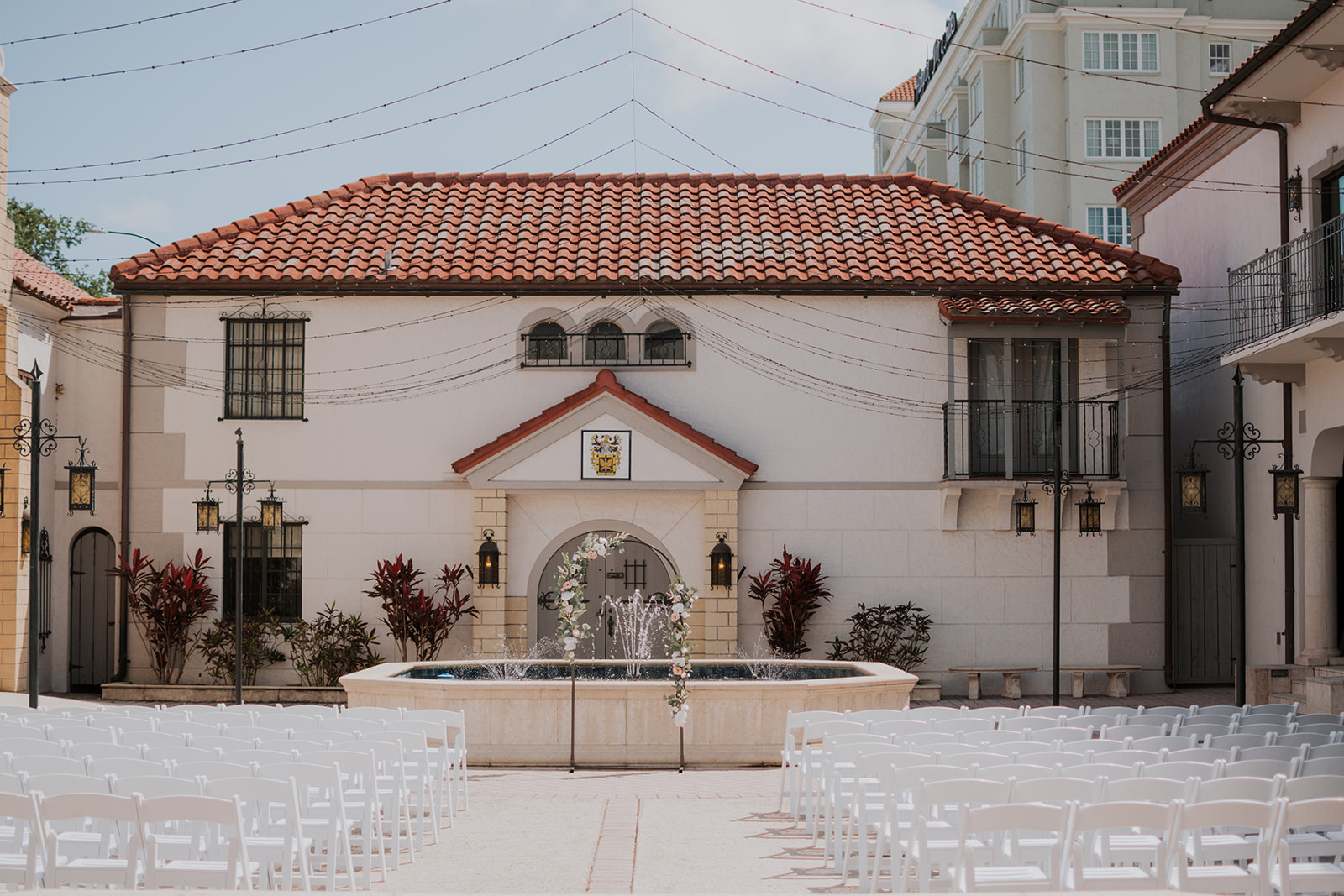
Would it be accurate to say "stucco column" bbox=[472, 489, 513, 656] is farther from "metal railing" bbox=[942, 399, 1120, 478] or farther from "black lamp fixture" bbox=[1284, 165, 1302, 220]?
"black lamp fixture" bbox=[1284, 165, 1302, 220]

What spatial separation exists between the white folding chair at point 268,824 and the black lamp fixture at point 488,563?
10.5 meters

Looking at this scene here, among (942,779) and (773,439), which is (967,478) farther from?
(942,779)

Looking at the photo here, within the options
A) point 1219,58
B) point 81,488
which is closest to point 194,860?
point 81,488

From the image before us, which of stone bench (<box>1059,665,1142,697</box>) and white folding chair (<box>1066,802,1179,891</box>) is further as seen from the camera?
stone bench (<box>1059,665,1142,697</box>)

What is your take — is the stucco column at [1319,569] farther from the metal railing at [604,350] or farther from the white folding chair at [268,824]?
the white folding chair at [268,824]

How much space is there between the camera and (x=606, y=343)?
19.7 metres

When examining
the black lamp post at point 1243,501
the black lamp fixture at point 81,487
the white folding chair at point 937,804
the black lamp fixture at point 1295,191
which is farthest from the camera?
the black lamp fixture at point 1295,191

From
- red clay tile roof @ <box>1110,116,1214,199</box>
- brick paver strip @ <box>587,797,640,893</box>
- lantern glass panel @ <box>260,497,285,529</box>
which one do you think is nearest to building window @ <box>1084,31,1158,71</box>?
red clay tile roof @ <box>1110,116,1214,199</box>

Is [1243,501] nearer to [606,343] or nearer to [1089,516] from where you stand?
[1089,516]

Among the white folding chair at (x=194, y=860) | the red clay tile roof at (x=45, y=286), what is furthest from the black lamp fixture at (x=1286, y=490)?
the red clay tile roof at (x=45, y=286)

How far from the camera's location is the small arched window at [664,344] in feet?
64.6

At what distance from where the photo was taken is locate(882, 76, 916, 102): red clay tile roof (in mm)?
50141

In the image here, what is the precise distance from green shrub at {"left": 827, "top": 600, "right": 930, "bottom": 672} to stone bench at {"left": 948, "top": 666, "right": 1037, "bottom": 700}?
75 cm

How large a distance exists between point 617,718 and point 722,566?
5822 millimetres
